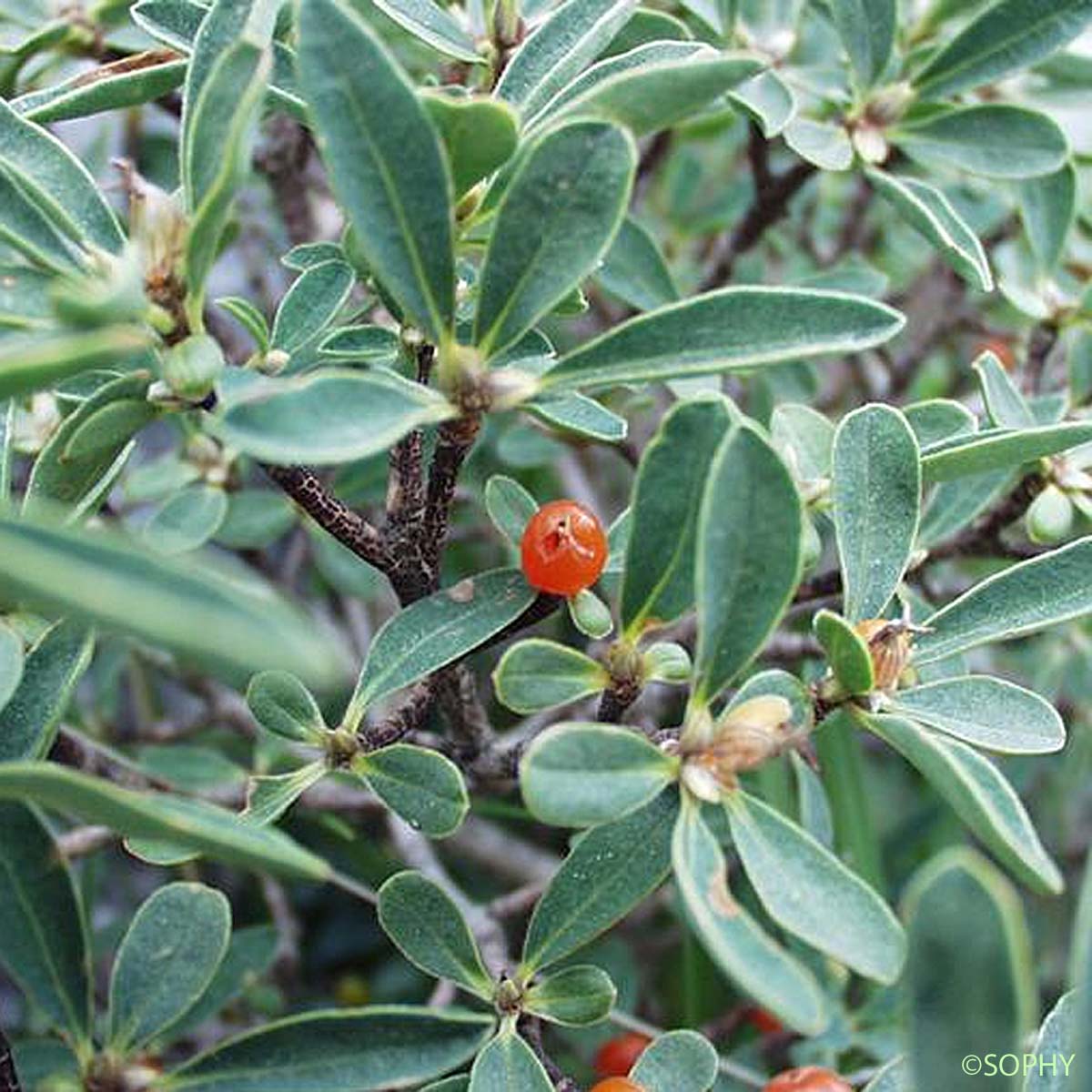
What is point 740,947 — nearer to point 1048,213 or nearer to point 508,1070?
point 508,1070

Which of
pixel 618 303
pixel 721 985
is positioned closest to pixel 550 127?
pixel 618 303

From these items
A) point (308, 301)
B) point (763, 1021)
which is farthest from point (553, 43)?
point (763, 1021)

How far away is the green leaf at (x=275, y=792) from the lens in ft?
2.29

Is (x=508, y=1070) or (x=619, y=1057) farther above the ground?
(x=508, y=1070)

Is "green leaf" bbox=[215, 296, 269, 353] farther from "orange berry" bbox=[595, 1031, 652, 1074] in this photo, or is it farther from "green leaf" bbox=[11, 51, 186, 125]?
"orange berry" bbox=[595, 1031, 652, 1074]

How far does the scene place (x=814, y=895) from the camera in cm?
60

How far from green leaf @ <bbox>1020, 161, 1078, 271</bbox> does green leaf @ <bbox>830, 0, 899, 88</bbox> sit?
0.58 ft

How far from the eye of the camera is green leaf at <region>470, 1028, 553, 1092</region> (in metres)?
0.69

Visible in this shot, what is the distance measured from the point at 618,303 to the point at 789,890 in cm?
102

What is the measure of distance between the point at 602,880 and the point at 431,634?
0.15 metres

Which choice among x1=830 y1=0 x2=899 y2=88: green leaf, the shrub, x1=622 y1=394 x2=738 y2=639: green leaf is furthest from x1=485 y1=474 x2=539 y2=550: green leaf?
x1=830 y1=0 x2=899 y2=88: green leaf

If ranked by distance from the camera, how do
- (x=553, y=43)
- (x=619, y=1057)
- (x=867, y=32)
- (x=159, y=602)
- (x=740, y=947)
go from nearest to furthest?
(x=159, y=602) → (x=740, y=947) → (x=553, y=43) → (x=867, y=32) → (x=619, y=1057)

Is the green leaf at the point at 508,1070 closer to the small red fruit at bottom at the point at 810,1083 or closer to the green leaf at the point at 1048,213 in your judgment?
the small red fruit at bottom at the point at 810,1083

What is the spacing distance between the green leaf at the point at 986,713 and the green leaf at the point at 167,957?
364 mm
